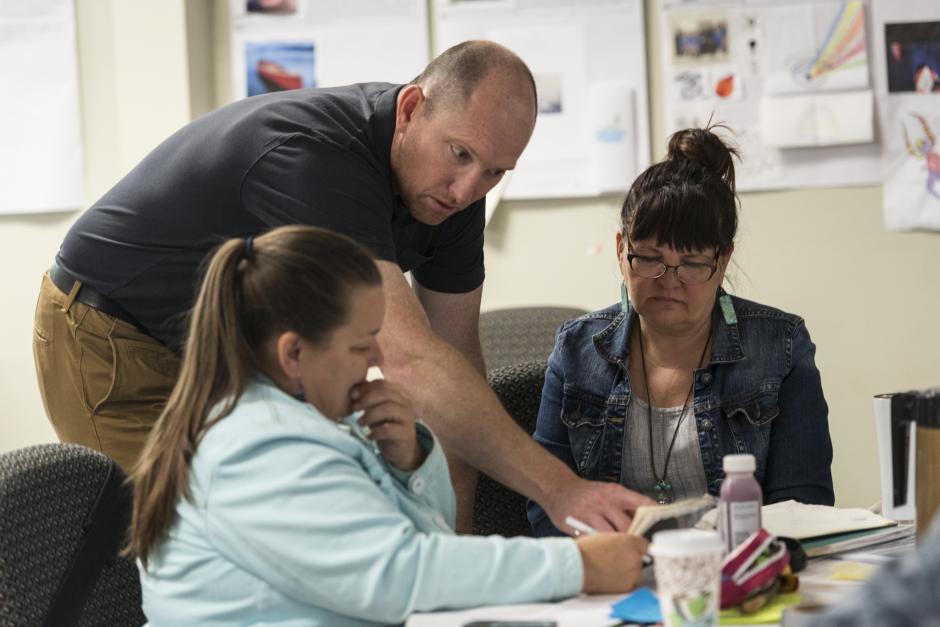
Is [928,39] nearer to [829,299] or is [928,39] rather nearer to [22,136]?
[829,299]

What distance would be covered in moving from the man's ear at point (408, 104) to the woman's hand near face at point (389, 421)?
62 cm

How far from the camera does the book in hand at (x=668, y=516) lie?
3.98ft

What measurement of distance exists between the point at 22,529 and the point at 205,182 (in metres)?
0.66

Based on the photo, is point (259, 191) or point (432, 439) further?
point (259, 191)

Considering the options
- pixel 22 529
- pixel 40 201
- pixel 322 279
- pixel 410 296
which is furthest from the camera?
pixel 40 201

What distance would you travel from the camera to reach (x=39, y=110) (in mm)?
3248

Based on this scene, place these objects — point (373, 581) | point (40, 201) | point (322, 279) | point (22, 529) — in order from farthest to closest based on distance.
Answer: point (40, 201)
point (22, 529)
point (322, 279)
point (373, 581)

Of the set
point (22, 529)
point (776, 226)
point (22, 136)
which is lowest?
point (22, 529)

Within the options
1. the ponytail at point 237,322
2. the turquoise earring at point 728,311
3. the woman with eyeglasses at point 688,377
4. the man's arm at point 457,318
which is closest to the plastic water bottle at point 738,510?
the ponytail at point 237,322

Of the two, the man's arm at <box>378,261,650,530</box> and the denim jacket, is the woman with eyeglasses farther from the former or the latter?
the man's arm at <box>378,261,650,530</box>

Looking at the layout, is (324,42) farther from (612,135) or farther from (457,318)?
(457,318)

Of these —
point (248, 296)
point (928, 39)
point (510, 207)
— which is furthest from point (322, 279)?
point (928, 39)

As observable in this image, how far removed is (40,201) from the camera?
10.7 feet

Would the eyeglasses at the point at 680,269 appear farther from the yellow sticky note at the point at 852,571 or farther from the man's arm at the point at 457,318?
the yellow sticky note at the point at 852,571
